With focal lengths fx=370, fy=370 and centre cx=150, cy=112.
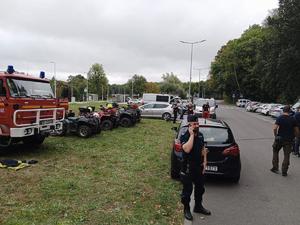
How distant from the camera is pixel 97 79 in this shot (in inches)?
3816

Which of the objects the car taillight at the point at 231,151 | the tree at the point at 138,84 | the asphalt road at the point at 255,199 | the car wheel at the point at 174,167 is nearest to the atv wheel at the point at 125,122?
the asphalt road at the point at 255,199

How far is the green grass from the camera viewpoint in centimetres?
596

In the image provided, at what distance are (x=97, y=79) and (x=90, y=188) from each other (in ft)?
298

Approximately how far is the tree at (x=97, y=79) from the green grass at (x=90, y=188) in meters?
83.7

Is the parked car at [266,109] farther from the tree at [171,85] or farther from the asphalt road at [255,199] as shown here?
the tree at [171,85]

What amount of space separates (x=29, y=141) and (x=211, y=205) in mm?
7955

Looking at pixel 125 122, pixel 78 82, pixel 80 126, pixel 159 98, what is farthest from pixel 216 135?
pixel 78 82

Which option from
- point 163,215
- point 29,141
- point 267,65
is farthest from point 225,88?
point 163,215

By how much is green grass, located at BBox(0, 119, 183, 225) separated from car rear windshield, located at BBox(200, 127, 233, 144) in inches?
53.3

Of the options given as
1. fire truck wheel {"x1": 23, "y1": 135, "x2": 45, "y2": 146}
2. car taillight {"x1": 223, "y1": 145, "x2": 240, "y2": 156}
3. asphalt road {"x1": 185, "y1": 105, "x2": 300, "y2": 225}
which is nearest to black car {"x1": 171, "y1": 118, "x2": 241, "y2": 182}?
car taillight {"x1": 223, "y1": 145, "x2": 240, "y2": 156}

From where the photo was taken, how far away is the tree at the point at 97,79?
95000mm

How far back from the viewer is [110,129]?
62.7 feet

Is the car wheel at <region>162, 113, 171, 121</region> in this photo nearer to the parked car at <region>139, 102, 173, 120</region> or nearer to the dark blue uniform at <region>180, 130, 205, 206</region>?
the parked car at <region>139, 102, 173, 120</region>

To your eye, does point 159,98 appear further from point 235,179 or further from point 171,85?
Result: point 171,85
